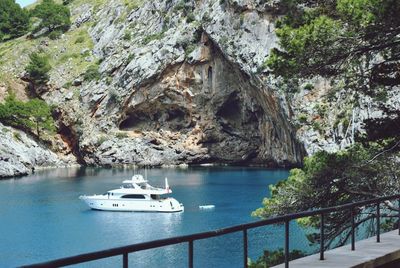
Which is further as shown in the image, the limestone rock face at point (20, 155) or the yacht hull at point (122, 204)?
the limestone rock face at point (20, 155)

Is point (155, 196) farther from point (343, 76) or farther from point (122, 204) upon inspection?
Result: point (343, 76)

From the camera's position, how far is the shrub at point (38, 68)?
12100 centimetres

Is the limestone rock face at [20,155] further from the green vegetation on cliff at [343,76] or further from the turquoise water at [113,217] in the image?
the green vegetation on cliff at [343,76]

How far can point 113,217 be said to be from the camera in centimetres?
6222

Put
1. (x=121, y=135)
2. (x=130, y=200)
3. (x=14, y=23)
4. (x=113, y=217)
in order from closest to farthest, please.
→ (x=113, y=217), (x=130, y=200), (x=121, y=135), (x=14, y=23)

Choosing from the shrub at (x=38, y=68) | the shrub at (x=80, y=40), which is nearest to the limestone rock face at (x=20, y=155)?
the shrub at (x=38, y=68)

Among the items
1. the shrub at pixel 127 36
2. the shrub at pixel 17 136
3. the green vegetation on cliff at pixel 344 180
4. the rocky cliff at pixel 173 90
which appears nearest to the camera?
the green vegetation on cliff at pixel 344 180

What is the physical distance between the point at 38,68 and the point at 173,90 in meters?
27.9

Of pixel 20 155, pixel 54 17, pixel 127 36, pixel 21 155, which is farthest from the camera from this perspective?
pixel 54 17

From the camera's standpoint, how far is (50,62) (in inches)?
5034

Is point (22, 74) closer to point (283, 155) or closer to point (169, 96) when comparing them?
point (169, 96)

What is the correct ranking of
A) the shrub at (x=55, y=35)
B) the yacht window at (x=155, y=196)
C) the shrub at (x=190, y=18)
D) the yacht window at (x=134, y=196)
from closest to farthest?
the yacht window at (x=155, y=196) → the yacht window at (x=134, y=196) → the shrub at (x=190, y=18) → the shrub at (x=55, y=35)

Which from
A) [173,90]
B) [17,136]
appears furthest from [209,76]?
[17,136]

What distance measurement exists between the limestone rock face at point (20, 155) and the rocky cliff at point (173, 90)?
617cm
